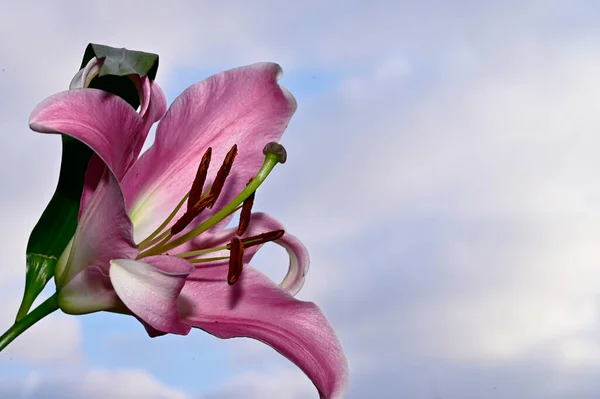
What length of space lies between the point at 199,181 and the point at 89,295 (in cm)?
19

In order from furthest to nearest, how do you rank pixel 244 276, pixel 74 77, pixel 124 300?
pixel 244 276, pixel 74 77, pixel 124 300

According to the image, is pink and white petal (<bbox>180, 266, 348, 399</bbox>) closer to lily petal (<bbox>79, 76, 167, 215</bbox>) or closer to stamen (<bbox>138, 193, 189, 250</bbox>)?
stamen (<bbox>138, 193, 189, 250</bbox>)

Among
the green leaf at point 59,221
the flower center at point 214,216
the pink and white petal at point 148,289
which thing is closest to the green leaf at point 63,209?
the green leaf at point 59,221

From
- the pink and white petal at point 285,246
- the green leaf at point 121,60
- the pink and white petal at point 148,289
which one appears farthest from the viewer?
the pink and white petal at point 285,246

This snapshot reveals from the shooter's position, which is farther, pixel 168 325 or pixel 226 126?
pixel 226 126

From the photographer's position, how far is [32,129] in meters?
0.98

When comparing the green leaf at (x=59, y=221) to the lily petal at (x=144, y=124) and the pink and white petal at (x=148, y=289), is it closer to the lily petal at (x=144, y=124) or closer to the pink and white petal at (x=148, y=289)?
the lily petal at (x=144, y=124)

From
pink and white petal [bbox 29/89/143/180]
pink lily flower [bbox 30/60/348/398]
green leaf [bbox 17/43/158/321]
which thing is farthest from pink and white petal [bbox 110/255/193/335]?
green leaf [bbox 17/43/158/321]

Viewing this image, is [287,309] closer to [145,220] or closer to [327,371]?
[327,371]

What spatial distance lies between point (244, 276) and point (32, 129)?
1.14 feet

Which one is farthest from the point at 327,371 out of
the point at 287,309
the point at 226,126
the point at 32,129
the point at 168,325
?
the point at 32,129

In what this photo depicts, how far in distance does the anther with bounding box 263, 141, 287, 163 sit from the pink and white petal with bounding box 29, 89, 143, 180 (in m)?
0.16

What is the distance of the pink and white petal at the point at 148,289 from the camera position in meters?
0.96

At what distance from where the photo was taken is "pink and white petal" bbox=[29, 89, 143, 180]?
992mm
